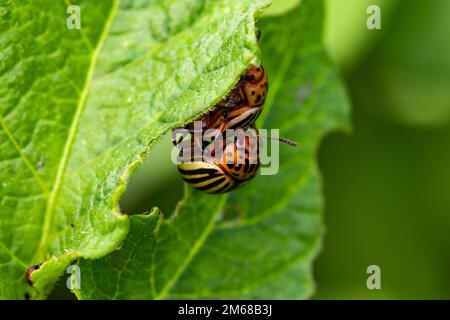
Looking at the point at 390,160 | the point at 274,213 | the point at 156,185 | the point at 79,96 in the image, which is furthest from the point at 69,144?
the point at 390,160

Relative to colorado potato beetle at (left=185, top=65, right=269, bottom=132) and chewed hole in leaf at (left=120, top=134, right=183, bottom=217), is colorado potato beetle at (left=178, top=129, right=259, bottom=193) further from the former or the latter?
chewed hole in leaf at (left=120, top=134, right=183, bottom=217)

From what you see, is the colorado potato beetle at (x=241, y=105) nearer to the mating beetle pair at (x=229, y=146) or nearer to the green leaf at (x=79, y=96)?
the mating beetle pair at (x=229, y=146)

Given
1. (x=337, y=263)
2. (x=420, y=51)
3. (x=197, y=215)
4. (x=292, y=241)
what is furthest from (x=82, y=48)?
(x=420, y=51)

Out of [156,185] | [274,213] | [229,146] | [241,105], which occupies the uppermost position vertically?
[241,105]

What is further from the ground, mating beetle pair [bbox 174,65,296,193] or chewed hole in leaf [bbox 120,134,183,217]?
mating beetle pair [bbox 174,65,296,193]

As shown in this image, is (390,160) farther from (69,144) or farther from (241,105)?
(69,144)

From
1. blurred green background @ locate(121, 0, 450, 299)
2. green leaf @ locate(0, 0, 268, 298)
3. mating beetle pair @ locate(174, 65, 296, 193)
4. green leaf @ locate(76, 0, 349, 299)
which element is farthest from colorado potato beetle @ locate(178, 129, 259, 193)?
blurred green background @ locate(121, 0, 450, 299)
